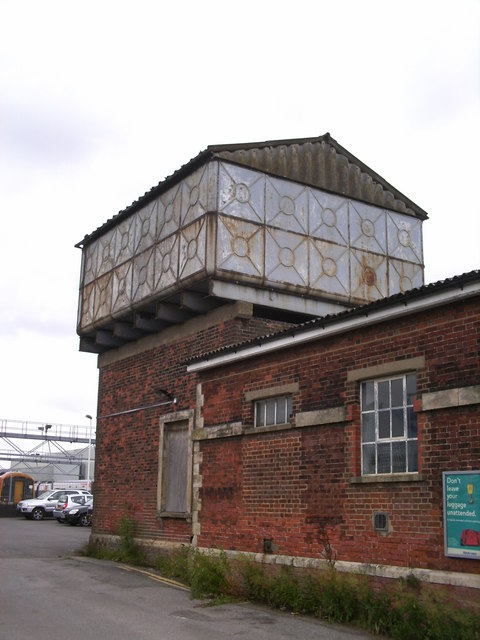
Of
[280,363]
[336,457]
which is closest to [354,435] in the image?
[336,457]

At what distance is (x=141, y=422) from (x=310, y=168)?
25.7 ft

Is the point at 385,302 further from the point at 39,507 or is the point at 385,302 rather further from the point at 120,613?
the point at 39,507

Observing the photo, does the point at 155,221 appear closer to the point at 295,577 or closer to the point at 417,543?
the point at 295,577

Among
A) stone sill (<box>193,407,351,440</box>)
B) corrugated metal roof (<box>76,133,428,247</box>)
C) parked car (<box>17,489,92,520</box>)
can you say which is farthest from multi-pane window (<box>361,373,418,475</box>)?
parked car (<box>17,489,92,520</box>)

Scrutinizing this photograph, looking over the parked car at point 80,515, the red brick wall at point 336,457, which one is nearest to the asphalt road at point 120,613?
the red brick wall at point 336,457

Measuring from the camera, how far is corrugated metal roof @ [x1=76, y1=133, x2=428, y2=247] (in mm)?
17469

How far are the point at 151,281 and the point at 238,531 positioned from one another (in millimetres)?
7048

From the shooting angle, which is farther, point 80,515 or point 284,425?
point 80,515

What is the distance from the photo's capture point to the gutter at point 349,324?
32.4 ft

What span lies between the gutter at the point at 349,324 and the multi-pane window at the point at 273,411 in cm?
89

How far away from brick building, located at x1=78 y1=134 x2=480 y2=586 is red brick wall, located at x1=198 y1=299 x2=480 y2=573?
1.2 inches

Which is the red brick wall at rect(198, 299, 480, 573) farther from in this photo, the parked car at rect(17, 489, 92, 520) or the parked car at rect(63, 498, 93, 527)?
the parked car at rect(17, 489, 92, 520)

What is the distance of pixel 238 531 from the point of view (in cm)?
1366

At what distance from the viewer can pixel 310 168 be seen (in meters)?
18.8
